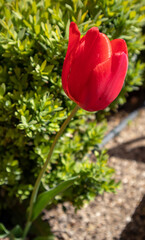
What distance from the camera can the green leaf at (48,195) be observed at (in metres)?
1.35

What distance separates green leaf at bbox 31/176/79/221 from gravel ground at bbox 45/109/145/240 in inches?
25.3

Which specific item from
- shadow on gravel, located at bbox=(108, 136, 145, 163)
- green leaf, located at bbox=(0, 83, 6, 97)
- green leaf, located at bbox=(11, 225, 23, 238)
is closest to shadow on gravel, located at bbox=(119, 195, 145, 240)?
shadow on gravel, located at bbox=(108, 136, 145, 163)

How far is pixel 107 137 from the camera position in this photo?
10.1ft

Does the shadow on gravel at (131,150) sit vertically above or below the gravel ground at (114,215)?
below

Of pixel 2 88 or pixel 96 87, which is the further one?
pixel 2 88

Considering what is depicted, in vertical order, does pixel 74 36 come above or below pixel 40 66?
above

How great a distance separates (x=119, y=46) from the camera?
97cm

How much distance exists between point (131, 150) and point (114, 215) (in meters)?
0.94

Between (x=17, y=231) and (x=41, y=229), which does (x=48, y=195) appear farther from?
(x=41, y=229)

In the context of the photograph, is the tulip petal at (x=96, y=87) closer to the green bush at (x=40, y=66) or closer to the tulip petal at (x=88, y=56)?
the tulip petal at (x=88, y=56)

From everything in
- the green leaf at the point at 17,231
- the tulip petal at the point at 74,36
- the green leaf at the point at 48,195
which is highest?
the tulip petal at the point at 74,36

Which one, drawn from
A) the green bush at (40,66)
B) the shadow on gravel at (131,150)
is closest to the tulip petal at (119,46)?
the green bush at (40,66)

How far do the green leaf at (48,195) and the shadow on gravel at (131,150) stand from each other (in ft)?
5.05

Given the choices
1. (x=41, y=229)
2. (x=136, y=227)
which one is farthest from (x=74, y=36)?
(x=136, y=227)
